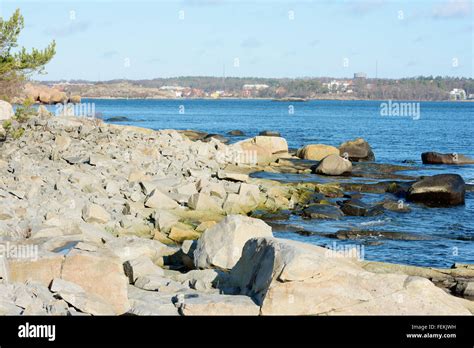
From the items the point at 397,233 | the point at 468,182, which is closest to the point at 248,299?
the point at 397,233

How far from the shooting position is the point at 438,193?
26141mm

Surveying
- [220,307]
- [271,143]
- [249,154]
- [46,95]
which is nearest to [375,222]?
[220,307]

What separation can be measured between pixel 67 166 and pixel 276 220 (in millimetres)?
6756

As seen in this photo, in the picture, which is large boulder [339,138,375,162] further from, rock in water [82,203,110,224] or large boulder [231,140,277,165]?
rock in water [82,203,110,224]

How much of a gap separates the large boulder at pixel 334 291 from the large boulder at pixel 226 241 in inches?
94.2

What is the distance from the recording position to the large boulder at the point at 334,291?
1087cm

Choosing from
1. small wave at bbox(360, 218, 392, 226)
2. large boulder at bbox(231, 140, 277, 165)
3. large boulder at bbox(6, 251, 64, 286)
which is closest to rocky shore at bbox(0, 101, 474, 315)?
large boulder at bbox(6, 251, 64, 286)

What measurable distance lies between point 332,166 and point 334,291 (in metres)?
21.2

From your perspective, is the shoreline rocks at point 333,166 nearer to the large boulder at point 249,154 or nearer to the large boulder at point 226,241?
the large boulder at point 249,154

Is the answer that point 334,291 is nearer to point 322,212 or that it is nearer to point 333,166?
point 322,212

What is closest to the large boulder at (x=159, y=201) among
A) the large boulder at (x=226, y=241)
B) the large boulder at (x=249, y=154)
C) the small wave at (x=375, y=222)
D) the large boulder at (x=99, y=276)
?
the small wave at (x=375, y=222)

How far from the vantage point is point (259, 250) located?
12.3 metres

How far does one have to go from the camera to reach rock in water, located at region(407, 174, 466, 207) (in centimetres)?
2605
